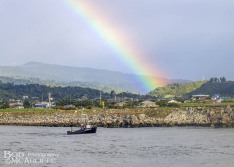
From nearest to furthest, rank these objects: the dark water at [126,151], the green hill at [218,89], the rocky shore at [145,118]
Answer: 1. the dark water at [126,151]
2. the rocky shore at [145,118]
3. the green hill at [218,89]

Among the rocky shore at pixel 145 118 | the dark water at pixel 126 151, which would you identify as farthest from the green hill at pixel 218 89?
the dark water at pixel 126 151

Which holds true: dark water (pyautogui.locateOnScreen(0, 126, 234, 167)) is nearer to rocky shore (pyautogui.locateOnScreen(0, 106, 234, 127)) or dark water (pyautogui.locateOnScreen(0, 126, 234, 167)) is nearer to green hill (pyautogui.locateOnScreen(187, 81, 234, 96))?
rocky shore (pyautogui.locateOnScreen(0, 106, 234, 127))

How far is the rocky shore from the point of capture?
87.4 metres

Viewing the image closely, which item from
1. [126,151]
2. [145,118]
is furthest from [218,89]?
[126,151]

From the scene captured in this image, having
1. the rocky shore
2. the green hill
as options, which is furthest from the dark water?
the green hill

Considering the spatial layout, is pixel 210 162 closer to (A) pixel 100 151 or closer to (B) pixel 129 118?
(A) pixel 100 151

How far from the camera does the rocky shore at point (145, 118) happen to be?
3440 inches

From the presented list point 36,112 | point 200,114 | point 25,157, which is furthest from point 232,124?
point 25,157

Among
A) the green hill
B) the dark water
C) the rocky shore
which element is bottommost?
the dark water

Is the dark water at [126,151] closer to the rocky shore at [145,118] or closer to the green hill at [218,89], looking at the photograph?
the rocky shore at [145,118]

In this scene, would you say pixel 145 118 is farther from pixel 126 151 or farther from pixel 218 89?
pixel 218 89

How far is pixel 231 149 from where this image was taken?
4681 cm

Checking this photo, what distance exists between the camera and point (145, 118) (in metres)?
88.8

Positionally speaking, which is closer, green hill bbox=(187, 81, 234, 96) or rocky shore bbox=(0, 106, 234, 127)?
rocky shore bbox=(0, 106, 234, 127)
